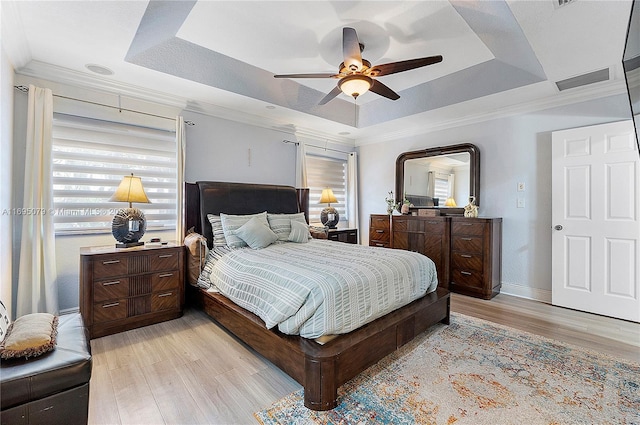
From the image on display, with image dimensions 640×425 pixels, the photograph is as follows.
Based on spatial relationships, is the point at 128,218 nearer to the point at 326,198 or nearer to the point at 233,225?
the point at 233,225

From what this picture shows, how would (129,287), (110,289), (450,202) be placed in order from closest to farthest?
(110,289)
(129,287)
(450,202)

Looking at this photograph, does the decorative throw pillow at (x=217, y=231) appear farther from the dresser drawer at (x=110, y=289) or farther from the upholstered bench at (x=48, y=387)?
the upholstered bench at (x=48, y=387)

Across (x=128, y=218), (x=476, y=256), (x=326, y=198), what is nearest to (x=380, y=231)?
(x=326, y=198)

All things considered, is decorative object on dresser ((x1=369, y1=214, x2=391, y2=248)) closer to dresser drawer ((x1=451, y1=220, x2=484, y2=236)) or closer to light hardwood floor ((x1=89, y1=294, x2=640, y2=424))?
dresser drawer ((x1=451, y1=220, x2=484, y2=236))

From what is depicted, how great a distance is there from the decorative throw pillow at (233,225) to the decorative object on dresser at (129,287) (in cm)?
50

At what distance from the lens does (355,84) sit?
2.48m

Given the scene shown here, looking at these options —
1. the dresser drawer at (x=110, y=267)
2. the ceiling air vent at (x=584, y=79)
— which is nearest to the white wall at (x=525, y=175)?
the ceiling air vent at (x=584, y=79)

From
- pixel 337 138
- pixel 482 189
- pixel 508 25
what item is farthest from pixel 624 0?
pixel 337 138

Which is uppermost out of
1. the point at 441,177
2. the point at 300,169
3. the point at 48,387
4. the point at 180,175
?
the point at 300,169

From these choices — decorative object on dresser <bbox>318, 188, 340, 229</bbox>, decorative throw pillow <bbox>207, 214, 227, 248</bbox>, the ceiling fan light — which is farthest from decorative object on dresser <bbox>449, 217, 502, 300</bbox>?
decorative throw pillow <bbox>207, 214, 227, 248</bbox>

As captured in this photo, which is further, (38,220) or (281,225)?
(281,225)

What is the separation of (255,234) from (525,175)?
3588 millimetres

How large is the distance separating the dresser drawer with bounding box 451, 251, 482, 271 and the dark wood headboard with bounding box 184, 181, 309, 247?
95.5 inches

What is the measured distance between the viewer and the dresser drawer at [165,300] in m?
2.89
